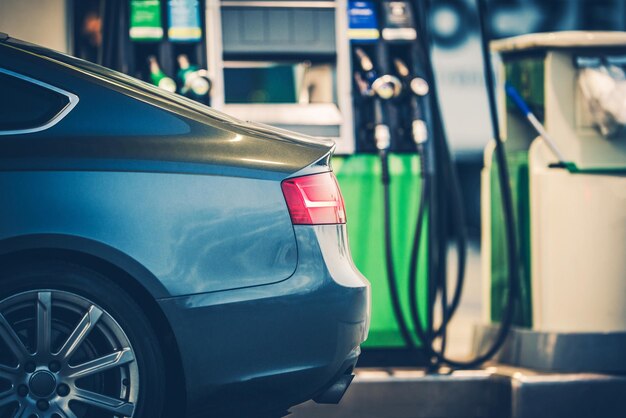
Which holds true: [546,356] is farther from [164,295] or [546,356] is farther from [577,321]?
[164,295]

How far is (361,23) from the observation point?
18.1 ft

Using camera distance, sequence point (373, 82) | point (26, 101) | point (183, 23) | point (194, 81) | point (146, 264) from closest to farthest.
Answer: point (146, 264)
point (26, 101)
point (194, 81)
point (183, 23)
point (373, 82)

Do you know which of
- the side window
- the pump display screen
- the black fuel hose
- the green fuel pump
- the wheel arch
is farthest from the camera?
the pump display screen

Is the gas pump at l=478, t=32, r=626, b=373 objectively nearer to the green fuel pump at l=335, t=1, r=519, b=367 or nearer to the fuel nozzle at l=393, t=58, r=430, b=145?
the green fuel pump at l=335, t=1, r=519, b=367

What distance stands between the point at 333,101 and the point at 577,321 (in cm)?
151

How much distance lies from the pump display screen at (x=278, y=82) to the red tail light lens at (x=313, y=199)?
71.9 inches

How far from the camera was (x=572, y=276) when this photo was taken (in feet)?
17.3

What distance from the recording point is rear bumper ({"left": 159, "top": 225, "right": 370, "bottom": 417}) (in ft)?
11.2

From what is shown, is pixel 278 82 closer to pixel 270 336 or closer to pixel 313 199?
pixel 313 199

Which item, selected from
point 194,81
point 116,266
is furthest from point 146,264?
point 194,81

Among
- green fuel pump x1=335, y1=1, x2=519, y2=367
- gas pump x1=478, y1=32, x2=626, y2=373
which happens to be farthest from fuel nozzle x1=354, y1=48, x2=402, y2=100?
gas pump x1=478, y1=32, x2=626, y2=373

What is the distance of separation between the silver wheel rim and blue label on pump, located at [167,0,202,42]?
2194 millimetres

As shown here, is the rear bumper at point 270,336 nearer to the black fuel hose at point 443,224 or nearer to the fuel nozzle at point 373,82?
the black fuel hose at point 443,224

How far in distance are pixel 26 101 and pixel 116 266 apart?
0.58 m
